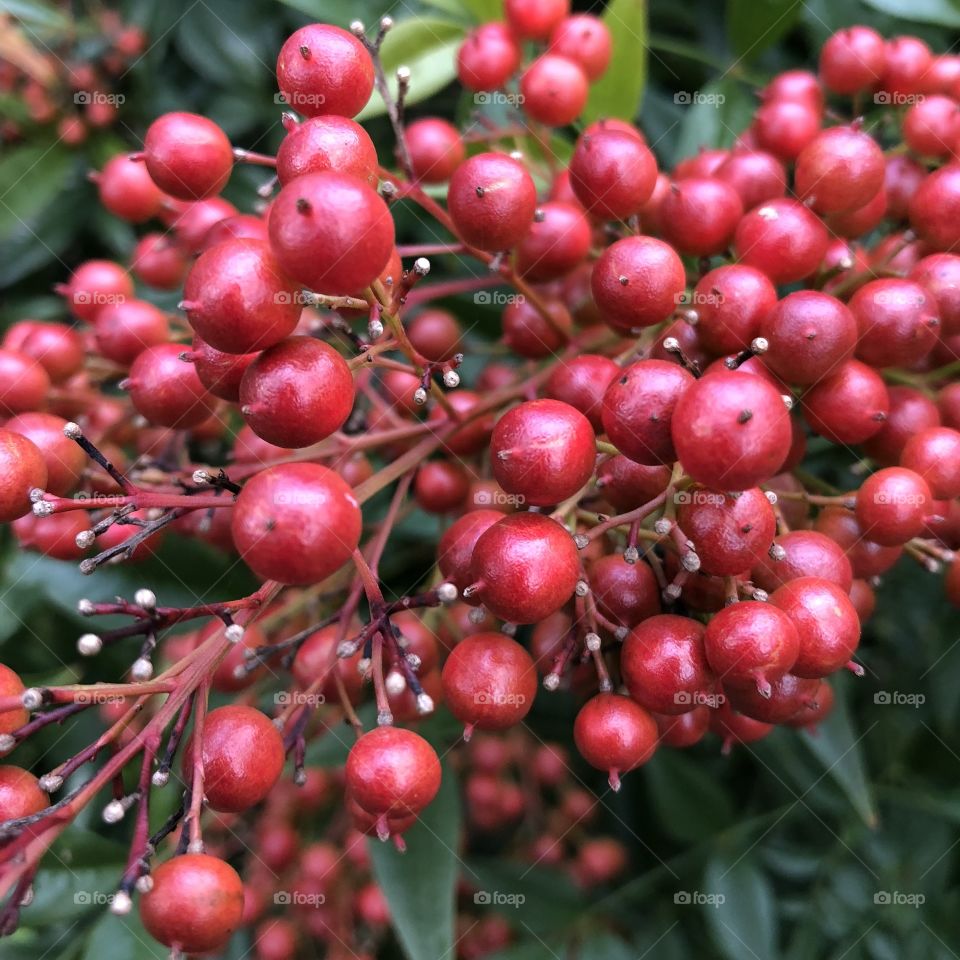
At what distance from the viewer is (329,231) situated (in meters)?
1.18

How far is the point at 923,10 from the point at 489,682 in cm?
210

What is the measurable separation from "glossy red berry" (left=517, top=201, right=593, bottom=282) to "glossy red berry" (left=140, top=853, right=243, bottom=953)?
4.48 feet

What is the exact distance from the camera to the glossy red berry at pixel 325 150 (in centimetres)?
131

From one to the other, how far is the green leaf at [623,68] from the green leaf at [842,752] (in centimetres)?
171

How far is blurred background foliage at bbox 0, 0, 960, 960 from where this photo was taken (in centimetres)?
210

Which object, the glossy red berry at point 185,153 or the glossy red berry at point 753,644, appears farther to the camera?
the glossy red berry at point 185,153

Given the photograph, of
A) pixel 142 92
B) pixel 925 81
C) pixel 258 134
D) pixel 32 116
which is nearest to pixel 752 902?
pixel 925 81

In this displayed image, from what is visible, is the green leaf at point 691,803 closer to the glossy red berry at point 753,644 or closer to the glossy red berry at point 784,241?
the glossy red berry at point 753,644

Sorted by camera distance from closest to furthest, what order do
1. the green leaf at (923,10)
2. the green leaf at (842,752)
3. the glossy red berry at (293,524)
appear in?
the glossy red berry at (293,524)
the green leaf at (842,752)
the green leaf at (923,10)

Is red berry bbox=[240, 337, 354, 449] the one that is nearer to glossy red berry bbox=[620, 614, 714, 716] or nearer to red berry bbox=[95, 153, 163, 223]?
glossy red berry bbox=[620, 614, 714, 716]

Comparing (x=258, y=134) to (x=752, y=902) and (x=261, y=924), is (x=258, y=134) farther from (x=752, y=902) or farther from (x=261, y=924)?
(x=752, y=902)

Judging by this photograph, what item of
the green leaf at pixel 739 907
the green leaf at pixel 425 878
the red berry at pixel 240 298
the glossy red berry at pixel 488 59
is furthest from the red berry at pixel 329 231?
the green leaf at pixel 739 907

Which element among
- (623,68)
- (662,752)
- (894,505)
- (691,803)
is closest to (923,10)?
(623,68)

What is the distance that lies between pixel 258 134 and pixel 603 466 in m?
1.89
